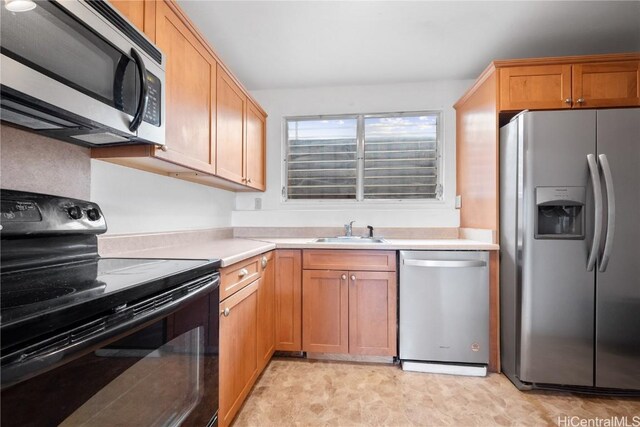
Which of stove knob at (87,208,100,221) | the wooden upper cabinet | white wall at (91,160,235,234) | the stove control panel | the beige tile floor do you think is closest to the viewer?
the stove control panel

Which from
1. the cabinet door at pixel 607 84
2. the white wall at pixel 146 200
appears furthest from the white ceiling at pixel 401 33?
the white wall at pixel 146 200

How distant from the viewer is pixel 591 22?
195cm

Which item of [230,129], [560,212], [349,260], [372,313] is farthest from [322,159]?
[560,212]

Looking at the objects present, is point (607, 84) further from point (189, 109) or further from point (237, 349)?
point (237, 349)

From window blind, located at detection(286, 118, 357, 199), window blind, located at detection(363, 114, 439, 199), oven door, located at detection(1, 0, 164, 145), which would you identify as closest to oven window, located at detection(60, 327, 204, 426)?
oven door, located at detection(1, 0, 164, 145)

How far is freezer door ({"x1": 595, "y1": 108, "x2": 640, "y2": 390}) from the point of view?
171cm

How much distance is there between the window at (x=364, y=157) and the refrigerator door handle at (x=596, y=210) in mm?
1149

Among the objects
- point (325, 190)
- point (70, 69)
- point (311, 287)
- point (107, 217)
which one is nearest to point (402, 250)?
point (311, 287)

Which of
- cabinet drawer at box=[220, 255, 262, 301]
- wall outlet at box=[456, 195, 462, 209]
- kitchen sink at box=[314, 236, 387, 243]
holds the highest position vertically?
wall outlet at box=[456, 195, 462, 209]

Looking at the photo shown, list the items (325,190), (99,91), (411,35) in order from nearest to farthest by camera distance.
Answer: (99,91) < (411,35) < (325,190)

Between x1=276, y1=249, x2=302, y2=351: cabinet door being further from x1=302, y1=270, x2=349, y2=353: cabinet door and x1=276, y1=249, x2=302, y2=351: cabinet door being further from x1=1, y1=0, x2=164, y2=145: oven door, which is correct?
x1=1, y1=0, x2=164, y2=145: oven door

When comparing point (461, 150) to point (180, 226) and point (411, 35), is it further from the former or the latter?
point (180, 226)

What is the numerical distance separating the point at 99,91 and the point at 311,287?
5.39ft

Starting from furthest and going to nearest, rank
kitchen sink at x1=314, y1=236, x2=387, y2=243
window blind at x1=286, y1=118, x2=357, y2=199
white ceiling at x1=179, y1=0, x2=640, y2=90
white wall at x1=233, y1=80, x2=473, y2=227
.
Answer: window blind at x1=286, y1=118, x2=357, y2=199, white wall at x1=233, y1=80, x2=473, y2=227, kitchen sink at x1=314, y1=236, x2=387, y2=243, white ceiling at x1=179, y1=0, x2=640, y2=90
